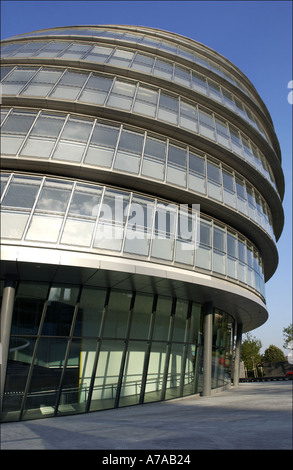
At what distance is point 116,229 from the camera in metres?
13.7

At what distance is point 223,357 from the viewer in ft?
69.4

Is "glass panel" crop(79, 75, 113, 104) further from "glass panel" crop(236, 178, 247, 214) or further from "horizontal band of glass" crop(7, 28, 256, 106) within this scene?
"glass panel" crop(236, 178, 247, 214)

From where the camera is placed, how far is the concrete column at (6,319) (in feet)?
39.1

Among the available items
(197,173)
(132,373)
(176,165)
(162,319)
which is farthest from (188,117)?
(132,373)

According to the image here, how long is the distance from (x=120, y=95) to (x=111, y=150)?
4.04 metres

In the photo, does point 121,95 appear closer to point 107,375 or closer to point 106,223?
point 106,223

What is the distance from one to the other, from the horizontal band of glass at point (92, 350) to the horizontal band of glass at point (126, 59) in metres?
13.3

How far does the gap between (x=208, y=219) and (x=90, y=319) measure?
24.8 ft

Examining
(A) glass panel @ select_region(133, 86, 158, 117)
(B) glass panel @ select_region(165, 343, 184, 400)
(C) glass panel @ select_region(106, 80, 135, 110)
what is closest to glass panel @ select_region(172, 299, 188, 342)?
(B) glass panel @ select_region(165, 343, 184, 400)

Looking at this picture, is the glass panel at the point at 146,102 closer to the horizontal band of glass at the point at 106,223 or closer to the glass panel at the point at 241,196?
the horizontal band of glass at the point at 106,223

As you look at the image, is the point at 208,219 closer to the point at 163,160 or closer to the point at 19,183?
the point at 163,160
